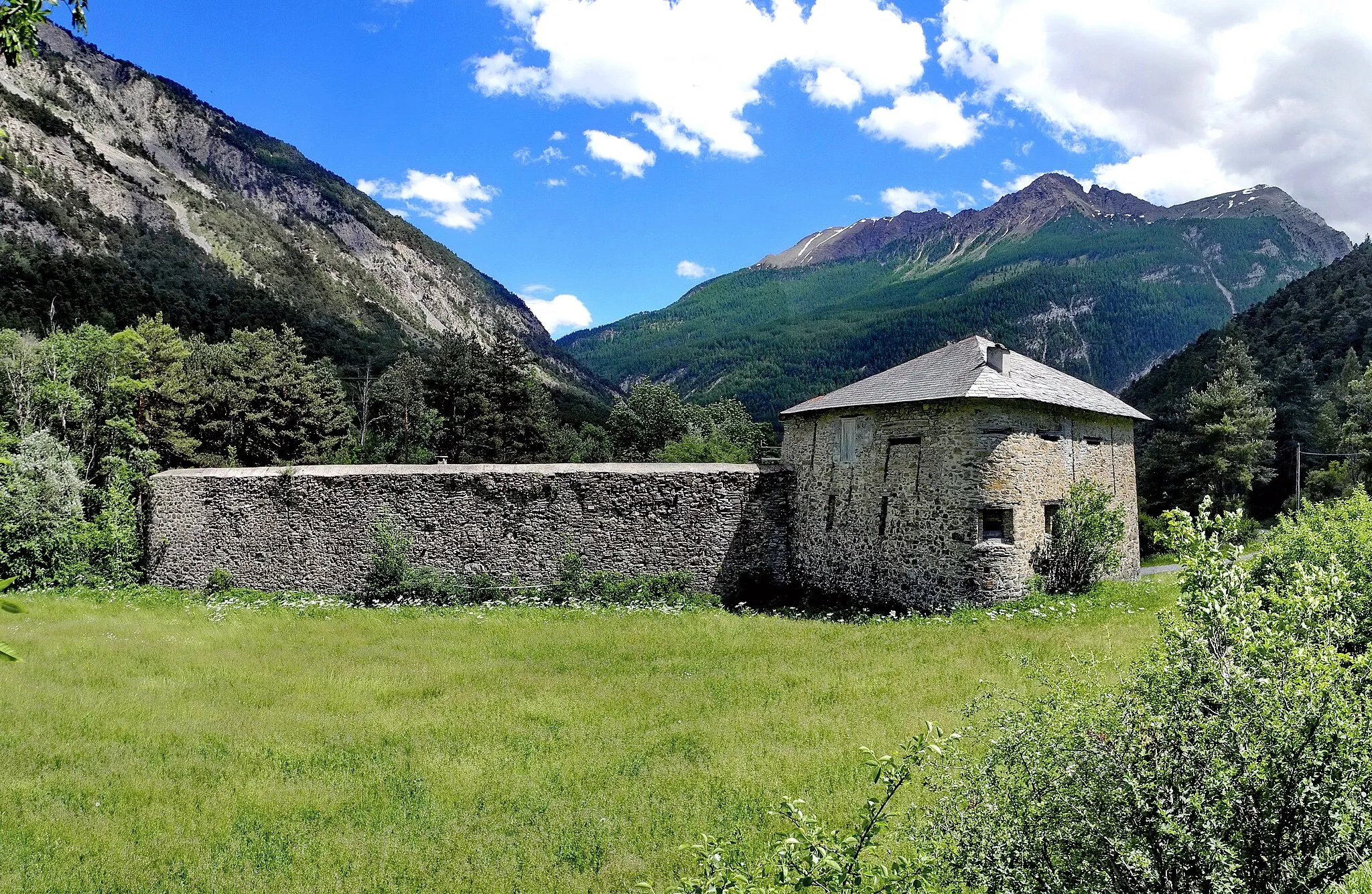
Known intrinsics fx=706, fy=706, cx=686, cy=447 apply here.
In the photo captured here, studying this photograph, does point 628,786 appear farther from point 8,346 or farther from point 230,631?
point 8,346

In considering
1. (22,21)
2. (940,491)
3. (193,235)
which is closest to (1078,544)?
(940,491)

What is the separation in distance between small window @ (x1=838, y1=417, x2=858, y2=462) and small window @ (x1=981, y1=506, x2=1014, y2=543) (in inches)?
152

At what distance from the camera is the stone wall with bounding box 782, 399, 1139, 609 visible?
55.3ft

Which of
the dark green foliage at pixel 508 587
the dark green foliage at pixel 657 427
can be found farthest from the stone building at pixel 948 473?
the dark green foliage at pixel 657 427

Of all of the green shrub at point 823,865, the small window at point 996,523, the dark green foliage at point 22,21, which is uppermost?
the dark green foliage at point 22,21

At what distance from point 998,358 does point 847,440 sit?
4425 millimetres

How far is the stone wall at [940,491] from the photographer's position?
16.9m

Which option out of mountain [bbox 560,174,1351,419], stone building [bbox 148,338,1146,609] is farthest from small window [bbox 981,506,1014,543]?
mountain [bbox 560,174,1351,419]

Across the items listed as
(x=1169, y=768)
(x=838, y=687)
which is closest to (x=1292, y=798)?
(x=1169, y=768)

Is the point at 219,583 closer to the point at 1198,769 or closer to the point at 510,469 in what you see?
the point at 510,469

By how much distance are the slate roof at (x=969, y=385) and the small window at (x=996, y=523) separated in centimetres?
270

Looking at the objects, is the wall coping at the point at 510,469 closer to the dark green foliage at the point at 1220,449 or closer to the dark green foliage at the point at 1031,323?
the dark green foliage at the point at 1220,449

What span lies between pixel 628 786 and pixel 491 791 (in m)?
1.67

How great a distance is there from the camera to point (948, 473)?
17344 millimetres
